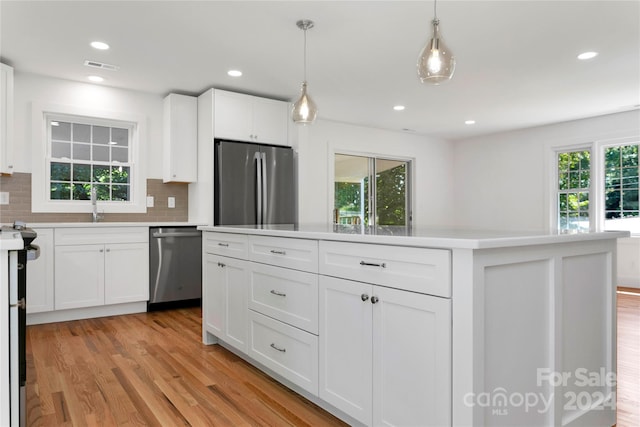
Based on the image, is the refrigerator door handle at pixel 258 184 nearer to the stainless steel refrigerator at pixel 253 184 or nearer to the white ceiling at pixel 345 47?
the stainless steel refrigerator at pixel 253 184

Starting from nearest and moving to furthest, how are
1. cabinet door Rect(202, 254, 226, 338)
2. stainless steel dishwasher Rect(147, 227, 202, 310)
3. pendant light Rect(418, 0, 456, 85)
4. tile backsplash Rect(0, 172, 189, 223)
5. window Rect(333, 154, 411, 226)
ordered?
pendant light Rect(418, 0, 456, 85) < cabinet door Rect(202, 254, 226, 338) < tile backsplash Rect(0, 172, 189, 223) < stainless steel dishwasher Rect(147, 227, 202, 310) < window Rect(333, 154, 411, 226)

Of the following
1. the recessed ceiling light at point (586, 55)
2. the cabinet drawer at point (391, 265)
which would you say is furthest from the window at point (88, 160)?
the recessed ceiling light at point (586, 55)

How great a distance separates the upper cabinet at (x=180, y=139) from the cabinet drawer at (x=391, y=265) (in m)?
3.17

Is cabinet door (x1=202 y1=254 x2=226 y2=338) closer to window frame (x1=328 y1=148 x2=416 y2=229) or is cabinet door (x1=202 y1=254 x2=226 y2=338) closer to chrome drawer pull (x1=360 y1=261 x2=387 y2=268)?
chrome drawer pull (x1=360 y1=261 x2=387 y2=268)

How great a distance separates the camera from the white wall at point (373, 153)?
19.8 feet

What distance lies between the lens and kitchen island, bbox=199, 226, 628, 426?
1.33 metres

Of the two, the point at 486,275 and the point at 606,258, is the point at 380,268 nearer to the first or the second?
the point at 486,275

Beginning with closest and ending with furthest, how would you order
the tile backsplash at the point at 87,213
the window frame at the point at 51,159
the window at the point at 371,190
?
1. the tile backsplash at the point at 87,213
2. the window frame at the point at 51,159
3. the window at the point at 371,190

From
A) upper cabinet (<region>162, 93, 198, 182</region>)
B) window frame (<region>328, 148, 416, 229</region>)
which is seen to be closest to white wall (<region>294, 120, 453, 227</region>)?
window frame (<region>328, 148, 416, 229</region>)

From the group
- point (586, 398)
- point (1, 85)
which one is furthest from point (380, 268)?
Answer: point (1, 85)

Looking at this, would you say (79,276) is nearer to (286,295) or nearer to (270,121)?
(270,121)

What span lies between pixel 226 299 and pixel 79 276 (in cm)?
192

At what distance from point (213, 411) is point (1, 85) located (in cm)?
346

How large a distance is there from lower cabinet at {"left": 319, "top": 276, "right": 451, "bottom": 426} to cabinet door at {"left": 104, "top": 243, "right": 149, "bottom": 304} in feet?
9.41
